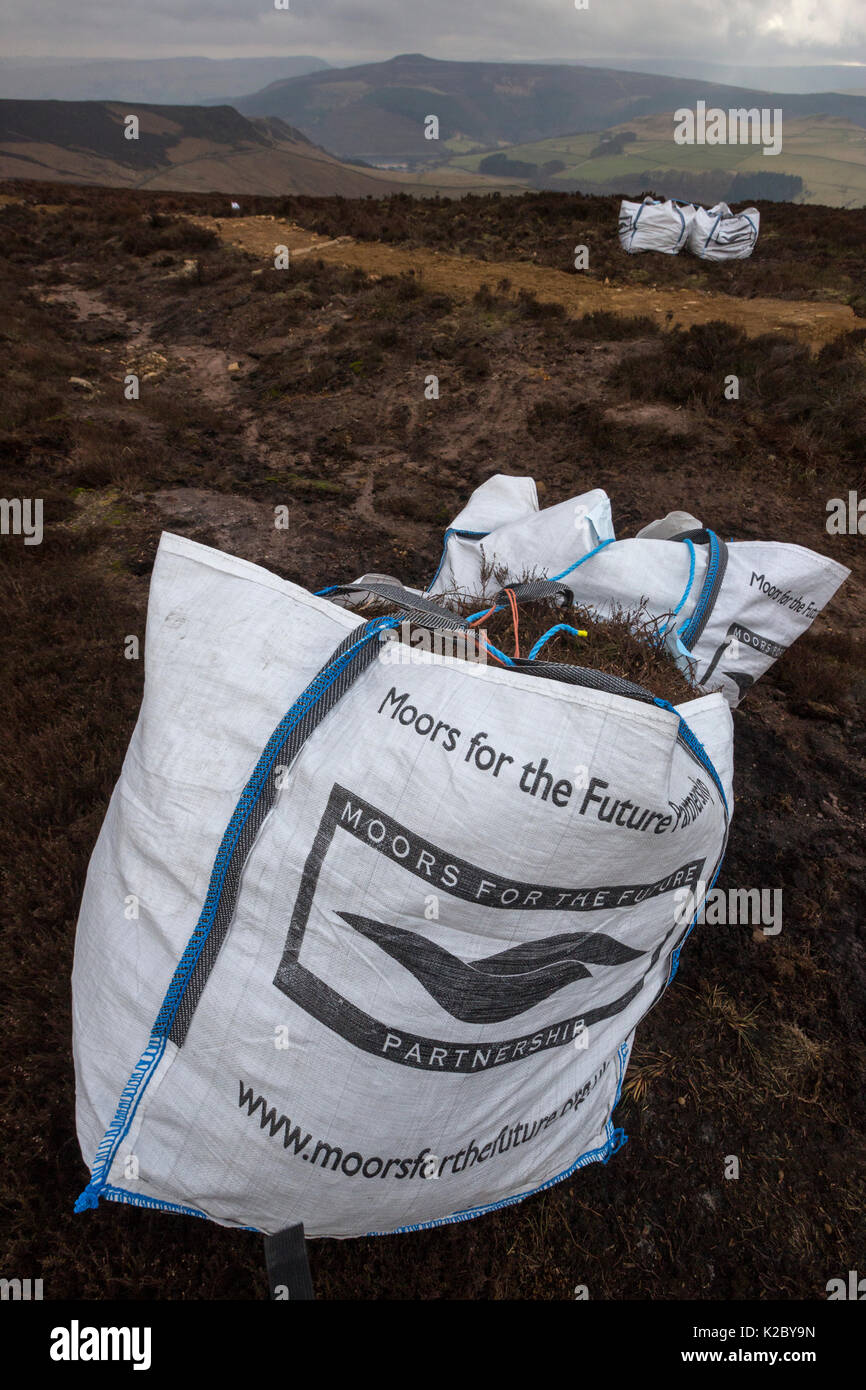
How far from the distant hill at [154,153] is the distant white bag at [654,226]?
5742cm

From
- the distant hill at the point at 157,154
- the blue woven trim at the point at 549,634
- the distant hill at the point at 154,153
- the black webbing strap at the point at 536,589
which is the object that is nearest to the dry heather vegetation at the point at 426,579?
the blue woven trim at the point at 549,634

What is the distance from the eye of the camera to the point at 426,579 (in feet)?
13.3

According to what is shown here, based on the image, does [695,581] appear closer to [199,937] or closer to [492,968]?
[492,968]

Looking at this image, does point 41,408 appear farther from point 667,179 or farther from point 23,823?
point 667,179

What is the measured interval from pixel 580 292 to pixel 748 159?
92.2 metres

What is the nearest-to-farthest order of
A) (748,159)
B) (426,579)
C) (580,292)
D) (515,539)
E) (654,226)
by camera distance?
(515,539) → (426,579) → (580,292) → (654,226) → (748,159)

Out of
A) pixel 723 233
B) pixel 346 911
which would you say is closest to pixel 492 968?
pixel 346 911

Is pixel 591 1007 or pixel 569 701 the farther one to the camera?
pixel 591 1007

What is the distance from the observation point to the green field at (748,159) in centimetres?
4691

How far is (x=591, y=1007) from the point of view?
1.49 meters

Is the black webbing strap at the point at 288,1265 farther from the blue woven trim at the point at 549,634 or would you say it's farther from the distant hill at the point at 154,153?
the distant hill at the point at 154,153

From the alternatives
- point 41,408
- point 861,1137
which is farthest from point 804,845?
point 41,408

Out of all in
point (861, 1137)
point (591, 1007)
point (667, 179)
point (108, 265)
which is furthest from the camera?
point (667, 179)

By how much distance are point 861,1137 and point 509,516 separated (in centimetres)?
229
